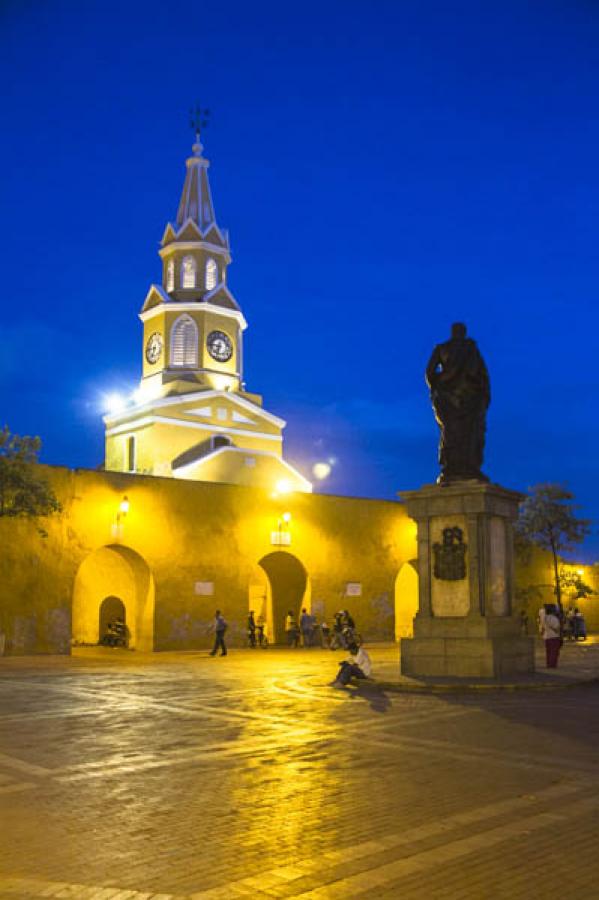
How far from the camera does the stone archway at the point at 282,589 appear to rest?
30.8m

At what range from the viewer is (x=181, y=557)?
89.1ft

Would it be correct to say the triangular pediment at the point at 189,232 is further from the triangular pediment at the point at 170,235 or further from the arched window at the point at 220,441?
the arched window at the point at 220,441

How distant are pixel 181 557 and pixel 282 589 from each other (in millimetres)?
5622

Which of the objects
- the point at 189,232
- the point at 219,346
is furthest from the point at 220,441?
the point at 189,232

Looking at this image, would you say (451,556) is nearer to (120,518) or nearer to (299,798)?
(299,798)

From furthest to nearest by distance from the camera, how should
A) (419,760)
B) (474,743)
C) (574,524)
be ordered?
(574,524) < (474,743) < (419,760)

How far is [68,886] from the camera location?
4.95 metres

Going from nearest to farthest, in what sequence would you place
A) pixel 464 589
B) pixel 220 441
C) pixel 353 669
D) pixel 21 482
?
pixel 353 669 → pixel 464 589 → pixel 21 482 → pixel 220 441

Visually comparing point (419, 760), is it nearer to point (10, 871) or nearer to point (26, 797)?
point (26, 797)

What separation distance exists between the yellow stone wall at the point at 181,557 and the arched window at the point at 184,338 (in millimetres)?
15337

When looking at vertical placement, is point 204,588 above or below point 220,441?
below

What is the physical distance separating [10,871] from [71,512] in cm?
2026

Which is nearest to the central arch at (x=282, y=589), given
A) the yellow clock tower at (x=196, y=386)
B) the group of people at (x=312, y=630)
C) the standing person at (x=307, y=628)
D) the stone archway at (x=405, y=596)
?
the group of people at (x=312, y=630)

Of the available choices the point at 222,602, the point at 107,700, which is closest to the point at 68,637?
the point at 222,602
